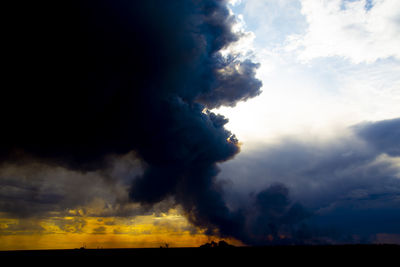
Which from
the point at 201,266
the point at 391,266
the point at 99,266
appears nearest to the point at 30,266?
the point at 99,266

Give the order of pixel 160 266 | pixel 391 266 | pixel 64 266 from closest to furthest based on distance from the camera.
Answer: pixel 391 266
pixel 160 266
pixel 64 266

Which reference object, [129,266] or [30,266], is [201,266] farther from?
[30,266]

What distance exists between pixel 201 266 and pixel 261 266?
1151 centimetres

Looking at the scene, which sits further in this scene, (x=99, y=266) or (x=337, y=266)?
(x=99, y=266)

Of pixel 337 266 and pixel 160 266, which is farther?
pixel 160 266

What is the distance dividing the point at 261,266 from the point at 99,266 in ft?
110

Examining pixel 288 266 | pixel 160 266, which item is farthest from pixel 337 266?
pixel 160 266

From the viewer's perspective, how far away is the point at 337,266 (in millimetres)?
44375

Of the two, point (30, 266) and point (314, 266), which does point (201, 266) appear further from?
point (30, 266)

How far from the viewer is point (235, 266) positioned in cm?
4606

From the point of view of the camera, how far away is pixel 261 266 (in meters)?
45.2

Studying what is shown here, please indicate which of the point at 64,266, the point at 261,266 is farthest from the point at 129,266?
the point at 261,266

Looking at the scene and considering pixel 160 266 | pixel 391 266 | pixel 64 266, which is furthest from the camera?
pixel 64 266

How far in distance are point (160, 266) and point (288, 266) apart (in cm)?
2458
